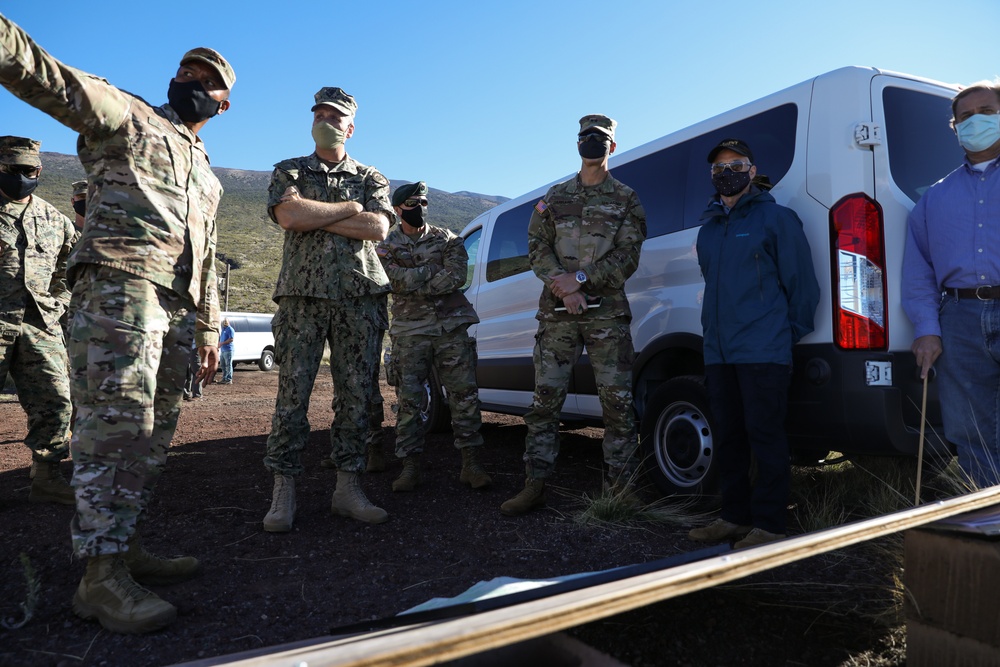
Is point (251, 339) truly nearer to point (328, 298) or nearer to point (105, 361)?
point (328, 298)

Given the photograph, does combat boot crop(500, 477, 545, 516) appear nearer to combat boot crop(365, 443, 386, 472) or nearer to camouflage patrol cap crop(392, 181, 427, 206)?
combat boot crop(365, 443, 386, 472)

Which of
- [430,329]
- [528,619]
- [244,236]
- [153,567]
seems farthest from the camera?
[244,236]

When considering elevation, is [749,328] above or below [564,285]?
below

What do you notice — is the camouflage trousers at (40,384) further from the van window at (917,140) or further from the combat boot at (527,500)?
the van window at (917,140)

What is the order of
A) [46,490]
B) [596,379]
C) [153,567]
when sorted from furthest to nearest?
[46,490]
[596,379]
[153,567]

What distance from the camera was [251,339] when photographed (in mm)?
21312

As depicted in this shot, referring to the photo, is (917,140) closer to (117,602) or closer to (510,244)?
(510,244)

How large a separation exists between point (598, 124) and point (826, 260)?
147 centimetres

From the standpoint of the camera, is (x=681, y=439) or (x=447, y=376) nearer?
(x=681, y=439)

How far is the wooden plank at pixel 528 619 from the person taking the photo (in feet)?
2.45

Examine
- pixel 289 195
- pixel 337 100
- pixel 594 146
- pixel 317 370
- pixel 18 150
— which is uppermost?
pixel 337 100

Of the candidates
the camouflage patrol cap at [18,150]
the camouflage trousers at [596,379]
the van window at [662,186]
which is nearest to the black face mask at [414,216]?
the camouflage trousers at [596,379]

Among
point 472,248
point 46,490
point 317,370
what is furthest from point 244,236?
point 317,370

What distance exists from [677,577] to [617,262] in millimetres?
2692
